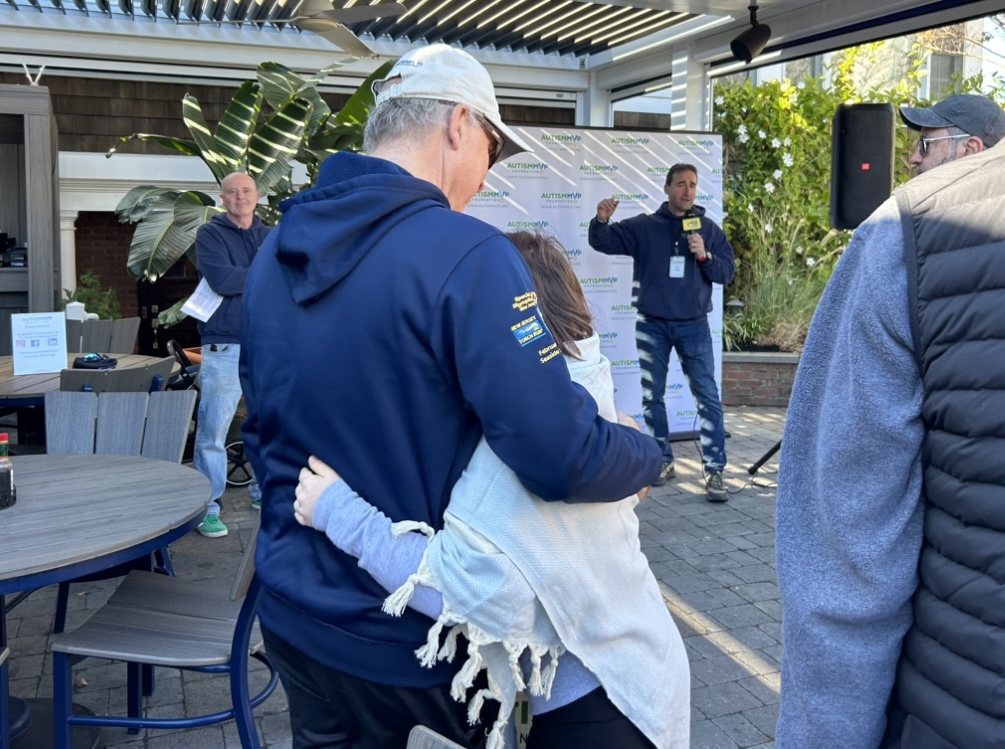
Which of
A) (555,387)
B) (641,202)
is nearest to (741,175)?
(641,202)

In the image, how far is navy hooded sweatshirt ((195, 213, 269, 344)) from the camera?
5.29 meters

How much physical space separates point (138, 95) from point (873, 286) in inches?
381

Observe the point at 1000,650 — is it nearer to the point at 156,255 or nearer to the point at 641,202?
the point at 641,202

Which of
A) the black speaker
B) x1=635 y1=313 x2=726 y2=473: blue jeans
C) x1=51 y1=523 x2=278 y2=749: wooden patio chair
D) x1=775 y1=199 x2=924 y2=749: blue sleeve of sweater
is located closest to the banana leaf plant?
x1=635 y1=313 x2=726 y2=473: blue jeans

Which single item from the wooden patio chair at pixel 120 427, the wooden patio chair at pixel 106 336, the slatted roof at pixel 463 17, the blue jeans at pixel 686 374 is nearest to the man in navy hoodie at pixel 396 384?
the wooden patio chair at pixel 120 427

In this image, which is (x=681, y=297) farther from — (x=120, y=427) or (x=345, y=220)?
(x=345, y=220)

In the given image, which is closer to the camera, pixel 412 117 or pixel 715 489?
pixel 412 117

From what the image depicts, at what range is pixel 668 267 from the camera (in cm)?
610

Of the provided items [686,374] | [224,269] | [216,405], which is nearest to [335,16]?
[224,269]

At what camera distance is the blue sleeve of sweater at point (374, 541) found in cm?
136

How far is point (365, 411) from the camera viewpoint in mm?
1370

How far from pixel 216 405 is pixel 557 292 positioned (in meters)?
4.06

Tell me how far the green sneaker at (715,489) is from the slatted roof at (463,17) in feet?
14.2

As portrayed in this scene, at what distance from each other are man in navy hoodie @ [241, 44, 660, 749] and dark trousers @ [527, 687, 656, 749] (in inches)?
6.1
